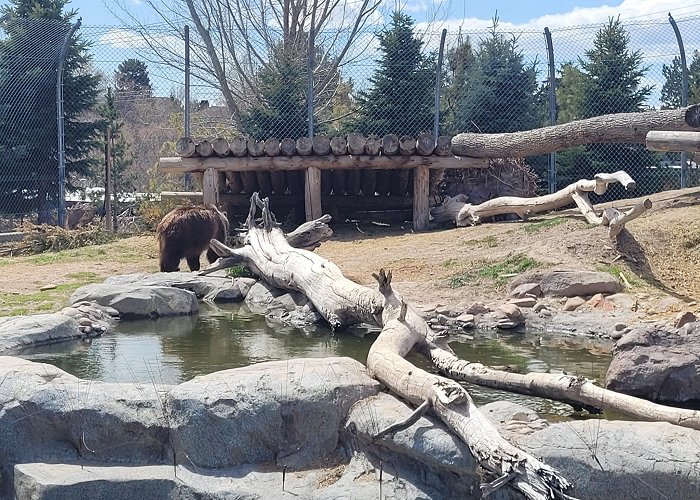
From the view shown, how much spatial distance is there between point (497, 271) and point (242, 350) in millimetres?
3212

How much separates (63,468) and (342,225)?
9.77 meters

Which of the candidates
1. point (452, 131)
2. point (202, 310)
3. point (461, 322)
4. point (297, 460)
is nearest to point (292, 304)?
point (202, 310)

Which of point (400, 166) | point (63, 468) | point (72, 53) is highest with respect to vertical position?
point (72, 53)

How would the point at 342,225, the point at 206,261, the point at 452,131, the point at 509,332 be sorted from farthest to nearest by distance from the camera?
the point at 452,131 < the point at 342,225 < the point at 206,261 < the point at 509,332

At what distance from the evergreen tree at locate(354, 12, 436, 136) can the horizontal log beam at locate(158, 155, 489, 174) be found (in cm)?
239

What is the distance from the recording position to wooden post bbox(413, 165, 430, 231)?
1345 cm

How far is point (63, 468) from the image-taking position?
472 cm

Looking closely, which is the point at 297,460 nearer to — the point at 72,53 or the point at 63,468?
the point at 63,468

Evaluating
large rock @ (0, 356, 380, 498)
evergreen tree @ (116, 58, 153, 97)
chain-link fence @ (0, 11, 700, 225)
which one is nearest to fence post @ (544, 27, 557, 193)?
chain-link fence @ (0, 11, 700, 225)

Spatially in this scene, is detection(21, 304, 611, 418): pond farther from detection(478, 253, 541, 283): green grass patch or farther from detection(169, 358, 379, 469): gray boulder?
detection(478, 253, 541, 283): green grass patch

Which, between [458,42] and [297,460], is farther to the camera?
[458,42]

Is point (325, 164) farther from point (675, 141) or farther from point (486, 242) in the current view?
point (675, 141)

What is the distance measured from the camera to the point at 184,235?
34.7ft

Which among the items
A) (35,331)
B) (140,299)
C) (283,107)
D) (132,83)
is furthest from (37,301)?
(132,83)
